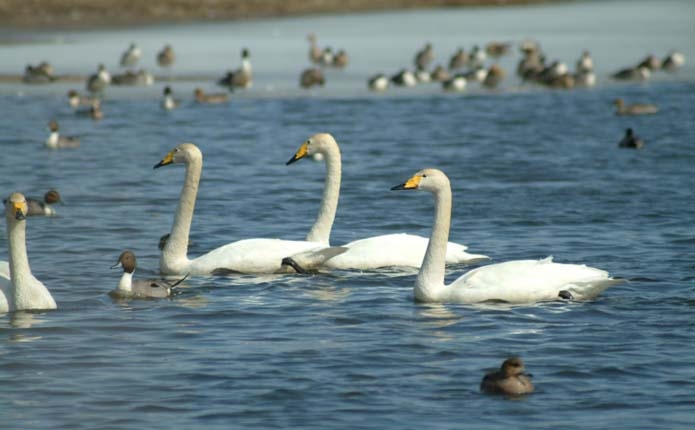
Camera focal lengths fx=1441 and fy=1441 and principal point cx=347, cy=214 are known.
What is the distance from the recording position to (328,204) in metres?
14.5

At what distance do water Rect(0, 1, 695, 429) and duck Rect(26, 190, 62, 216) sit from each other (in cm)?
22

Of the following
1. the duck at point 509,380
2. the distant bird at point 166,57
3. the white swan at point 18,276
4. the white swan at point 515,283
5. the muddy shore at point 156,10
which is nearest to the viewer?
the duck at point 509,380

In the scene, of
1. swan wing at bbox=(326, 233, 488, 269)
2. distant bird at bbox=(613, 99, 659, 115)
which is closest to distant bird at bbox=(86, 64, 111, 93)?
distant bird at bbox=(613, 99, 659, 115)

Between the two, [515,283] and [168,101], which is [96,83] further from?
[515,283]

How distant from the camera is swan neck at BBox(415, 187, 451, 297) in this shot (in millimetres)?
12094

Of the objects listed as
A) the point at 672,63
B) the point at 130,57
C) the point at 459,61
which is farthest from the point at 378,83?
the point at 672,63

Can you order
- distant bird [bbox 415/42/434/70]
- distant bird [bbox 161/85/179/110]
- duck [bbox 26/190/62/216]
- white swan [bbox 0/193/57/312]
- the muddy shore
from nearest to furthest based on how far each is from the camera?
white swan [bbox 0/193/57/312], duck [bbox 26/190/62/216], distant bird [bbox 161/85/179/110], distant bird [bbox 415/42/434/70], the muddy shore

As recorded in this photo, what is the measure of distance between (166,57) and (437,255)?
2475cm

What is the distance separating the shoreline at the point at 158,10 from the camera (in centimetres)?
4759

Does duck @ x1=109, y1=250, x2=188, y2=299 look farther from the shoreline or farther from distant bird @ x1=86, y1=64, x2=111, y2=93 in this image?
the shoreline

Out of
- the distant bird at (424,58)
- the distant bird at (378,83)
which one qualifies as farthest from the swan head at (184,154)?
the distant bird at (424,58)

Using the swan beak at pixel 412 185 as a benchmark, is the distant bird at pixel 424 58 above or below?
below

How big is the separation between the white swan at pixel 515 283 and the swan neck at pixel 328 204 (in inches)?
92.8

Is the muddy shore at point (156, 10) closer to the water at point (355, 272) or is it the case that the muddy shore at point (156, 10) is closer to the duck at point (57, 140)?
the water at point (355, 272)
